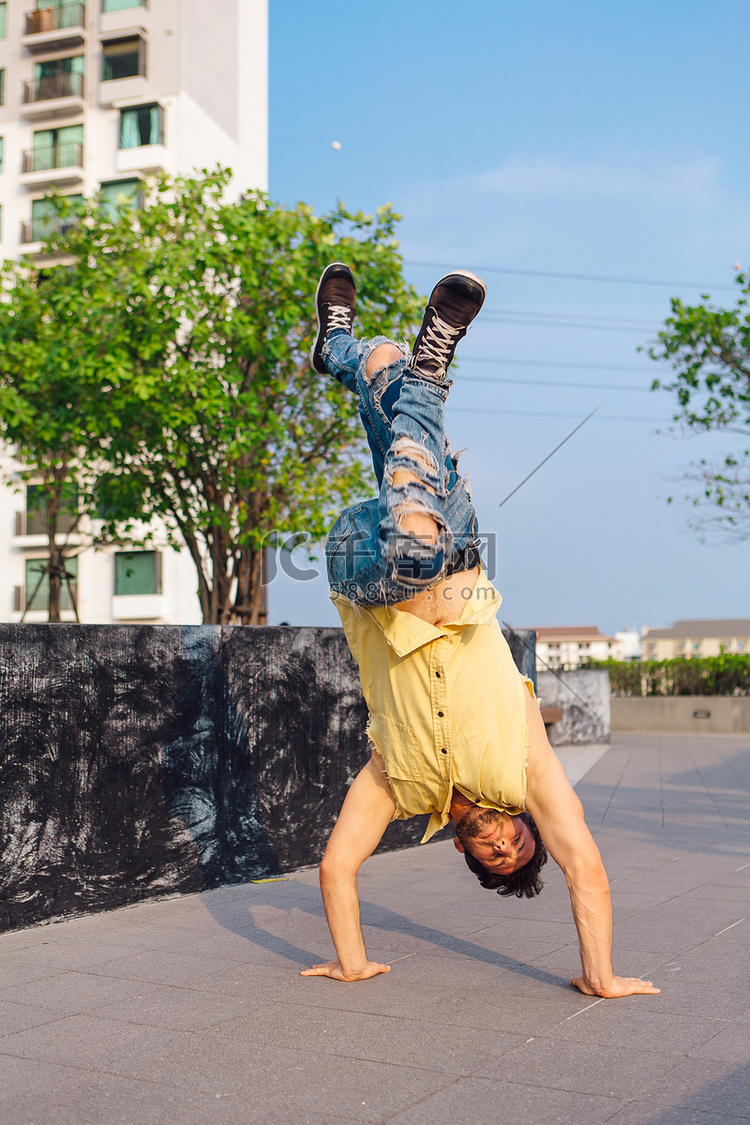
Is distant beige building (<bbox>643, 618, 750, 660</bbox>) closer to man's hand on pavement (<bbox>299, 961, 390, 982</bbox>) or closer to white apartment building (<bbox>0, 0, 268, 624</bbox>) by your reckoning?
white apartment building (<bbox>0, 0, 268, 624</bbox>)

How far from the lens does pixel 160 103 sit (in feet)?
118

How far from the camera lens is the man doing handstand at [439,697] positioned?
3146mm

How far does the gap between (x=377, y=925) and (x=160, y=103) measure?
3693 cm

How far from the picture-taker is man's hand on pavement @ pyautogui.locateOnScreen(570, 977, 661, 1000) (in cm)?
348

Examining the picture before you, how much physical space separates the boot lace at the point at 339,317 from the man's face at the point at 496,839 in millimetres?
1904

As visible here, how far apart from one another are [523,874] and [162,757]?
222 cm

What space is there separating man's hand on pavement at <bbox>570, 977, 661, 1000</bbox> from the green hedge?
1781 centimetres

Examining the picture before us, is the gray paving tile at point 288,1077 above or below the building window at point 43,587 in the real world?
below

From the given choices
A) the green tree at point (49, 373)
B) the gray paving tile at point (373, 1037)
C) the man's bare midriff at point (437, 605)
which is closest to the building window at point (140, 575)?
the green tree at point (49, 373)

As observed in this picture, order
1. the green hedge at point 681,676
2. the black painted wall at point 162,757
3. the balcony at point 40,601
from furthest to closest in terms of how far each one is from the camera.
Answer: the balcony at point 40,601
the green hedge at point 681,676
the black painted wall at point 162,757

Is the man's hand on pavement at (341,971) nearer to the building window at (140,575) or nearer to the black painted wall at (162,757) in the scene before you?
the black painted wall at (162,757)

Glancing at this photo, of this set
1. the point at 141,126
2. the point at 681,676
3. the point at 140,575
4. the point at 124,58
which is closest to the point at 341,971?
the point at 681,676

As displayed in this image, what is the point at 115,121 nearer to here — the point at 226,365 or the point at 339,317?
the point at 226,365

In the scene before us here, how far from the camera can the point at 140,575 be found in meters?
36.6
